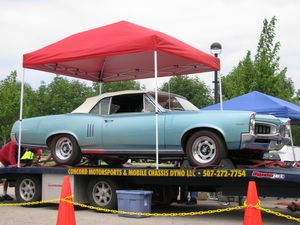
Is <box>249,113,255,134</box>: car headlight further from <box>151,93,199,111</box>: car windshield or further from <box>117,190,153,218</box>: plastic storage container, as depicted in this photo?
<box>117,190,153,218</box>: plastic storage container

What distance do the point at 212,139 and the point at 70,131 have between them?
3155 millimetres

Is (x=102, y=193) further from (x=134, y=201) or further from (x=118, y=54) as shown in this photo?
(x=118, y=54)

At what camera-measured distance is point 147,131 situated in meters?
9.76

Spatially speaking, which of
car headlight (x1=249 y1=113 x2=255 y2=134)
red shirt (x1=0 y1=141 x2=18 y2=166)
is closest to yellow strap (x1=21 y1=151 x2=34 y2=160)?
red shirt (x1=0 y1=141 x2=18 y2=166)

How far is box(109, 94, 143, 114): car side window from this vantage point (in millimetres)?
10516

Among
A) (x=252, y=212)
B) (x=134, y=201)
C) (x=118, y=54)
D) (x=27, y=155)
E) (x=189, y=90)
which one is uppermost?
(x=189, y=90)

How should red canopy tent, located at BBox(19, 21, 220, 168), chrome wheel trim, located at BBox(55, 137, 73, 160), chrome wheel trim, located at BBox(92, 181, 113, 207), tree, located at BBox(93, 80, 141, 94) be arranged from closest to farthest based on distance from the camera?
red canopy tent, located at BBox(19, 21, 220, 168) < chrome wheel trim, located at BBox(92, 181, 113, 207) < chrome wheel trim, located at BBox(55, 137, 73, 160) < tree, located at BBox(93, 80, 141, 94)

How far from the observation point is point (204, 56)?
11.2 meters

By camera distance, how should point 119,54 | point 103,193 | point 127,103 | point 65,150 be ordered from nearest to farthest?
point 119,54, point 103,193, point 127,103, point 65,150

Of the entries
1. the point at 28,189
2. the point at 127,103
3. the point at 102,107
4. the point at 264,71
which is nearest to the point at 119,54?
the point at 127,103

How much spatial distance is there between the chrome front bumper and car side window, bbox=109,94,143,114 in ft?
8.34

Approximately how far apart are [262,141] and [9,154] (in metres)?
6.09

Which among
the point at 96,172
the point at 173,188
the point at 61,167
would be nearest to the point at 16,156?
the point at 61,167

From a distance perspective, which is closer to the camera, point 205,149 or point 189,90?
point 205,149
